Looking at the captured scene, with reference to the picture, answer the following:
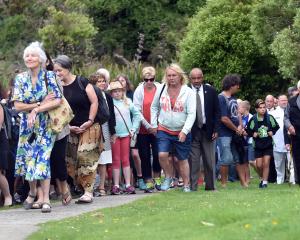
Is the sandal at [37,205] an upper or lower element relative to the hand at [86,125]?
lower

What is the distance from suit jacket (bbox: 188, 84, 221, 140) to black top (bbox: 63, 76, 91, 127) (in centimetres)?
232

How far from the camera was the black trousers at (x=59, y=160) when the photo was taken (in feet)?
50.2

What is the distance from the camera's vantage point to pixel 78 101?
16125 millimetres

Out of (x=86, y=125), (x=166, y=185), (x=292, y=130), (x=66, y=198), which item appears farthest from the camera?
(x=292, y=130)

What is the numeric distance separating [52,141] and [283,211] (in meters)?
4.32

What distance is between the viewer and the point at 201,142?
59.0ft

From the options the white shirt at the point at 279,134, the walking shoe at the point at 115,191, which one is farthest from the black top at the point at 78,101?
the white shirt at the point at 279,134

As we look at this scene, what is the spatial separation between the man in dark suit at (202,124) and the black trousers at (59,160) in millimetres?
3066

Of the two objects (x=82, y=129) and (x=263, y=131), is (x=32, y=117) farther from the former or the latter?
(x=263, y=131)

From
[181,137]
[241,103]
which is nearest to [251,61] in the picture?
[241,103]

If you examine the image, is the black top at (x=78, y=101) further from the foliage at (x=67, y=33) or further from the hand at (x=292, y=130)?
the foliage at (x=67, y=33)

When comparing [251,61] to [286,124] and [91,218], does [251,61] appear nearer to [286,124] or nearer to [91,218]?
[286,124]

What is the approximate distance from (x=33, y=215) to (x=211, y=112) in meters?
4.43

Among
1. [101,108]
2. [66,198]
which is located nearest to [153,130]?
[101,108]
